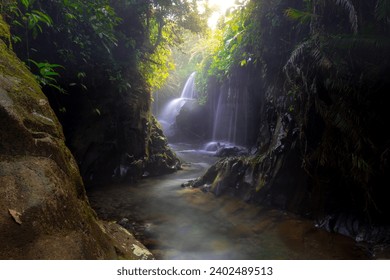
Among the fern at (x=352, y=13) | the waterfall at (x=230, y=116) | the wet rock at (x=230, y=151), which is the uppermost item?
the fern at (x=352, y=13)

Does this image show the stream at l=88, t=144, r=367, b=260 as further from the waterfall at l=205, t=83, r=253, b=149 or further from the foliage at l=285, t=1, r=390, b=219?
the waterfall at l=205, t=83, r=253, b=149

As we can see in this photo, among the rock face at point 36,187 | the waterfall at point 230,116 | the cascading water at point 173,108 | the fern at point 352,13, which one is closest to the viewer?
the rock face at point 36,187

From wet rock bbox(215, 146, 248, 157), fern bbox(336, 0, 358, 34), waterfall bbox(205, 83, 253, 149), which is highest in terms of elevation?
fern bbox(336, 0, 358, 34)

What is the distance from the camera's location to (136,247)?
3.53 metres

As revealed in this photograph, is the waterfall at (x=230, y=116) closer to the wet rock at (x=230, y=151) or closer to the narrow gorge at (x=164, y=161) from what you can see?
the wet rock at (x=230, y=151)

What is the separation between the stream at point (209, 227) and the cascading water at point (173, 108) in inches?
530

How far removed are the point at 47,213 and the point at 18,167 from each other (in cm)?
40

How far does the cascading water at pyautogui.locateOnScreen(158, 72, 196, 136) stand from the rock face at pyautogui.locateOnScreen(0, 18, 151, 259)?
1750 cm

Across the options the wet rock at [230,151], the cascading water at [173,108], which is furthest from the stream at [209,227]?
the cascading water at [173,108]

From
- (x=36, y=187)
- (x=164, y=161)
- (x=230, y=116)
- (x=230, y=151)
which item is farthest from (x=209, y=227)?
(x=230, y=116)

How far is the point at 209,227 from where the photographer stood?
4898 millimetres

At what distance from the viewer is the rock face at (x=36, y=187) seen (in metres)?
1.68

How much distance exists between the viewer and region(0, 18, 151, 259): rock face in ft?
5.50

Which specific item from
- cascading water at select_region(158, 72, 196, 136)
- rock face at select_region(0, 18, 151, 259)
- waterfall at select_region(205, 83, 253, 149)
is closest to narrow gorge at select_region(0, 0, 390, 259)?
rock face at select_region(0, 18, 151, 259)
